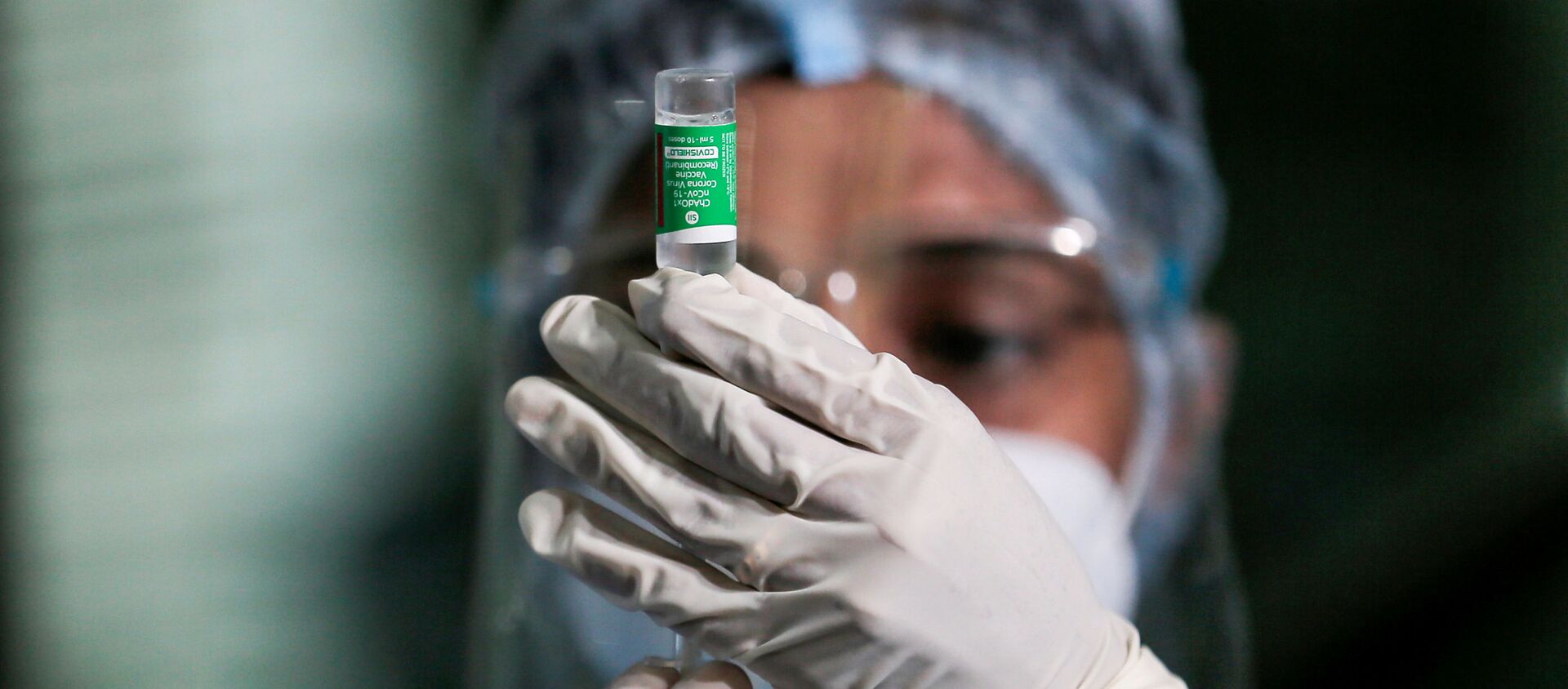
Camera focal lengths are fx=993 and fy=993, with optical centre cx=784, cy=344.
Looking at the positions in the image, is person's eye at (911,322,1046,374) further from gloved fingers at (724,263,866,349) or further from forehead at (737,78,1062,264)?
gloved fingers at (724,263,866,349)

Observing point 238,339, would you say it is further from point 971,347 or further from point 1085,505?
point 1085,505

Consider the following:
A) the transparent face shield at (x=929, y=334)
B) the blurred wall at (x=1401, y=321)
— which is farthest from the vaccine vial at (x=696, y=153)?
the blurred wall at (x=1401, y=321)

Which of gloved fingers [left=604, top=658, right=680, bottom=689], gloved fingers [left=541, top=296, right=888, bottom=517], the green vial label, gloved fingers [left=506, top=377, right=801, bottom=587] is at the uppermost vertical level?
the green vial label

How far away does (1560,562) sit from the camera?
1.35 m

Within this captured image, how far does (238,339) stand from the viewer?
52.2 inches

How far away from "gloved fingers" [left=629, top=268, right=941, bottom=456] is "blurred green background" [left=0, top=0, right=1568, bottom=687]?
0.93 m

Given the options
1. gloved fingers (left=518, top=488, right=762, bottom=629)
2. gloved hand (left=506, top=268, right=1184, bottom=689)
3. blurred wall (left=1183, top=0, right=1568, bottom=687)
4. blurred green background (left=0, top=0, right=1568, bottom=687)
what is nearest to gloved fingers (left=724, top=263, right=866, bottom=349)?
gloved hand (left=506, top=268, right=1184, bottom=689)

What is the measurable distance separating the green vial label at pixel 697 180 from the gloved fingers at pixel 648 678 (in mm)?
247

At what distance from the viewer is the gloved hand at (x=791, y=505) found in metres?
0.50

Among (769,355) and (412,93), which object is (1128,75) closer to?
(769,355)

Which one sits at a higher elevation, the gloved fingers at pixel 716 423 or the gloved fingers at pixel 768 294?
the gloved fingers at pixel 768 294

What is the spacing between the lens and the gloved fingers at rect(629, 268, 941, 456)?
506mm

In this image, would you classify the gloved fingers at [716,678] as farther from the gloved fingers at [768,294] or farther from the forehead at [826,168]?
the forehead at [826,168]

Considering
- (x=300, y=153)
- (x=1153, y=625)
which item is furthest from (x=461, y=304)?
(x=1153, y=625)
